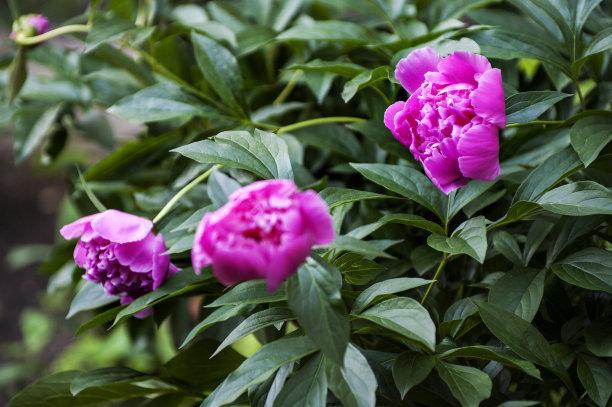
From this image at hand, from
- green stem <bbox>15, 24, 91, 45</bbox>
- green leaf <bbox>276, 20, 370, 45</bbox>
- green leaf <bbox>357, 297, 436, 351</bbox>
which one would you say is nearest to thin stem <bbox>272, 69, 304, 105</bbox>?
green leaf <bbox>276, 20, 370, 45</bbox>

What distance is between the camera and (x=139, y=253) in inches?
27.4

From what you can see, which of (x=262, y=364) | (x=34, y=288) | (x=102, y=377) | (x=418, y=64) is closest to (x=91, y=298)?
(x=102, y=377)

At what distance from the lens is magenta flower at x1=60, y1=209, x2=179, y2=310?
669mm

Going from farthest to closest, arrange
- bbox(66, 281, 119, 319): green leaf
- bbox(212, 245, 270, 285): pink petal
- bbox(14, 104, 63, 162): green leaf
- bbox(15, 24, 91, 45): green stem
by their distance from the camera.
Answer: bbox(14, 104, 63, 162): green leaf, bbox(15, 24, 91, 45): green stem, bbox(66, 281, 119, 319): green leaf, bbox(212, 245, 270, 285): pink petal

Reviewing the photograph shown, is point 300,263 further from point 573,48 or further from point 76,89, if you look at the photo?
point 76,89

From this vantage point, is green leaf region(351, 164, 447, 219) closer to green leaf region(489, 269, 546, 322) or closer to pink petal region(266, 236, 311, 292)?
green leaf region(489, 269, 546, 322)

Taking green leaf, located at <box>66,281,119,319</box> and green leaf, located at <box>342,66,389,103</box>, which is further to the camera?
green leaf, located at <box>66,281,119,319</box>

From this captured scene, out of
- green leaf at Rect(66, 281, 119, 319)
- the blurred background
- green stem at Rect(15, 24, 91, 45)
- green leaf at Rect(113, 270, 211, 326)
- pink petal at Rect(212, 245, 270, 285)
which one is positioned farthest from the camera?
the blurred background

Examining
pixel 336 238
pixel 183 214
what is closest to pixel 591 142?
pixel 336 238

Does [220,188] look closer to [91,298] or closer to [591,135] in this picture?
[91,298]

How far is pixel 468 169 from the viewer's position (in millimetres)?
592

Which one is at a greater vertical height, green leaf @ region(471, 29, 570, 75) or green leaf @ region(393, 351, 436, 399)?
green leaf @ region(471, 29, 570, 75)

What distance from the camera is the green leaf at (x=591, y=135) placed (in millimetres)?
608

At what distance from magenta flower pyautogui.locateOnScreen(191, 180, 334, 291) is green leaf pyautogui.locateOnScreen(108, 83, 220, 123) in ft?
1.19
